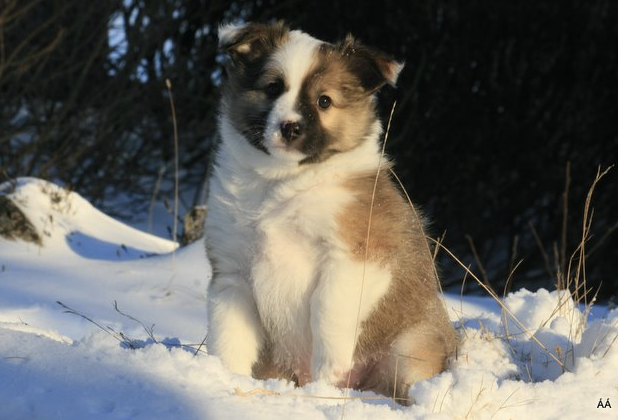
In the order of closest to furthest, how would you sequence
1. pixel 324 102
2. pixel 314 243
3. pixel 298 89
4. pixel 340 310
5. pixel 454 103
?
pixel 340 310
pixel 314 243
pixel 298 89
pixel 324 102
pixel 454 103

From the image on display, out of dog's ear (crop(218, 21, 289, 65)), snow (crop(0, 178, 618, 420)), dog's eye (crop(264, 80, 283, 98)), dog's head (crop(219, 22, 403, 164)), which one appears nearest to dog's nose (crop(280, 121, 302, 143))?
dog's head (crop(219, 22, 403, 164))

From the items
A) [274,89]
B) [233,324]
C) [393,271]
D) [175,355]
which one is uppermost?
[274,89]

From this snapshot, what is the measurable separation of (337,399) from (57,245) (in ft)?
11.9

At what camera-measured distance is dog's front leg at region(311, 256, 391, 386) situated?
3613 millimetres

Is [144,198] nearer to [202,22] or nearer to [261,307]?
[202,22]

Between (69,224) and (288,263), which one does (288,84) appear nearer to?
(288,263)

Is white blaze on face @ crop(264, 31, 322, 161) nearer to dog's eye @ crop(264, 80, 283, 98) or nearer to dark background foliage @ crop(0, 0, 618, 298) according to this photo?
dog's eye @ crop(264, 80, 283, 98)

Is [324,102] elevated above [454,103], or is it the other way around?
[324,102]

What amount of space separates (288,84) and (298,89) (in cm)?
5

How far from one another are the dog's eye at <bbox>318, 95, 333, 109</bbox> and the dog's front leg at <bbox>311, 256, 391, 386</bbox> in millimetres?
718

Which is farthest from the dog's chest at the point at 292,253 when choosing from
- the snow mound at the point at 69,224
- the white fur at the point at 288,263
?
the snow mound at the point at 69,224

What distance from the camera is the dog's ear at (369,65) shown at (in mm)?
4117

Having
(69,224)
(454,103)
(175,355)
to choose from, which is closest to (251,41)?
(175,355)

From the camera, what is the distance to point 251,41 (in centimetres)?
414
